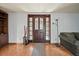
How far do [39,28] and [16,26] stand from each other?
1.60 meters

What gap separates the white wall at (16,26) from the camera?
1044 cm

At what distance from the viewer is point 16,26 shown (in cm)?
1048

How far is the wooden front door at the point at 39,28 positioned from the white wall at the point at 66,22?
19.3 inches

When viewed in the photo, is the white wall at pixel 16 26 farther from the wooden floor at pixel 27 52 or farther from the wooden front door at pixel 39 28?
the wooden floor at pixel 27 52

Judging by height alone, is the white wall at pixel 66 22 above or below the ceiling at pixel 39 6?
below

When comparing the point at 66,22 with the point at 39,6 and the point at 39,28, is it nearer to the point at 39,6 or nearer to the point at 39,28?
the point at 39,28

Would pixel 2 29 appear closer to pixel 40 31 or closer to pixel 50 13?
pixel 40 31

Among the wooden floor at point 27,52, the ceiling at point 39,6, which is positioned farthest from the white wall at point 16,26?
the wooden floor at point 27,52

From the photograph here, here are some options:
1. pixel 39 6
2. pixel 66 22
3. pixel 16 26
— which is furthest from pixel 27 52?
pixel 66 22

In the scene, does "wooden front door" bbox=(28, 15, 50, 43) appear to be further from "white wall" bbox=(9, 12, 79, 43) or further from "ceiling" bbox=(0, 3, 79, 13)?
"ceiling" bbox=(0, 3, 79, 13)

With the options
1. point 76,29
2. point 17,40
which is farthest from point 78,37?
point 17,40

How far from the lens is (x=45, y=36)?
1079 centimetres

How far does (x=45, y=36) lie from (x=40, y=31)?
495 mm

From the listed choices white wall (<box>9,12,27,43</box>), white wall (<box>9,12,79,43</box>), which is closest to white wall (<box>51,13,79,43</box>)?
white wall (<box>9,12,79,43</box>)
